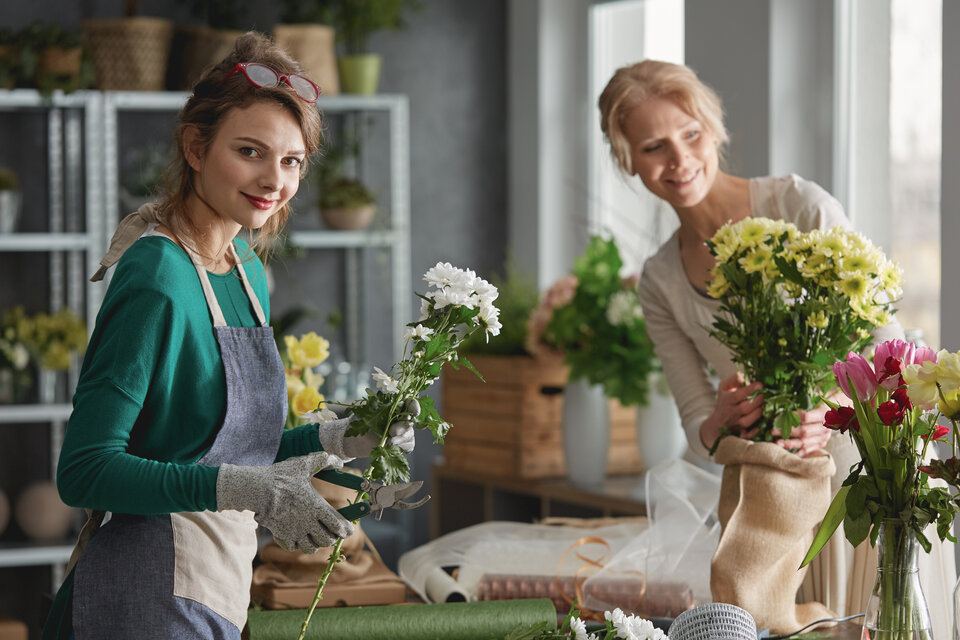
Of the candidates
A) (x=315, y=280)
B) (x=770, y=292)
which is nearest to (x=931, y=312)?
(x=770, y=292)

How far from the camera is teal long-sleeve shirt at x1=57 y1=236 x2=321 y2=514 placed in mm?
1233

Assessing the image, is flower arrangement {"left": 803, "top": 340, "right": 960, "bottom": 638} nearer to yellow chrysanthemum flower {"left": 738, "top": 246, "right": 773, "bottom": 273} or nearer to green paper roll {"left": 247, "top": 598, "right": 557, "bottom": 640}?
yellow chrysanthemum flower {"left": 738, "top": 246, "right": 773, "bottom": 273}

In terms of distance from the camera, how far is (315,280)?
431 cm

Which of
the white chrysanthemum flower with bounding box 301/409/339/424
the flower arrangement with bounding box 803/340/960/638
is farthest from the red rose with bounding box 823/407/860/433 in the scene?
the white chrysanthemum flower with bounding box 301/409/339/424

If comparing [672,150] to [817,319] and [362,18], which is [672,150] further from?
[362,18]

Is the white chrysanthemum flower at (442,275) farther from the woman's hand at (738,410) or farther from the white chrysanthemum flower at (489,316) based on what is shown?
the woman's hand at (738,410)

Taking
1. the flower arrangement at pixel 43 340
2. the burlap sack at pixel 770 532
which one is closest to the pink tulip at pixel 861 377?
the burlap sack at pixel 770 532

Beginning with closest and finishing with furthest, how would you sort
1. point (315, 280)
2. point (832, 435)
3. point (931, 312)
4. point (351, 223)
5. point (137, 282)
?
A: point (137, 282), point (832, 435), point (931, 312), point (351, 223), point (315, 280)

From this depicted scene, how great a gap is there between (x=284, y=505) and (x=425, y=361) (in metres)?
0.22

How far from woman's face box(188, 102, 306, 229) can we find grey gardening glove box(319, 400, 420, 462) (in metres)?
0.28

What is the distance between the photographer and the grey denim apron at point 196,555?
1303 millimetres

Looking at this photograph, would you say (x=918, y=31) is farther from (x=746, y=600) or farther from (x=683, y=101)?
(x=746, y=600)

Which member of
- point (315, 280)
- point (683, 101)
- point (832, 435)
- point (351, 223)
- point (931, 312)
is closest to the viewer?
point (832, 435)

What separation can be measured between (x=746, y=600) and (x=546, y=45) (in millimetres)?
2890
